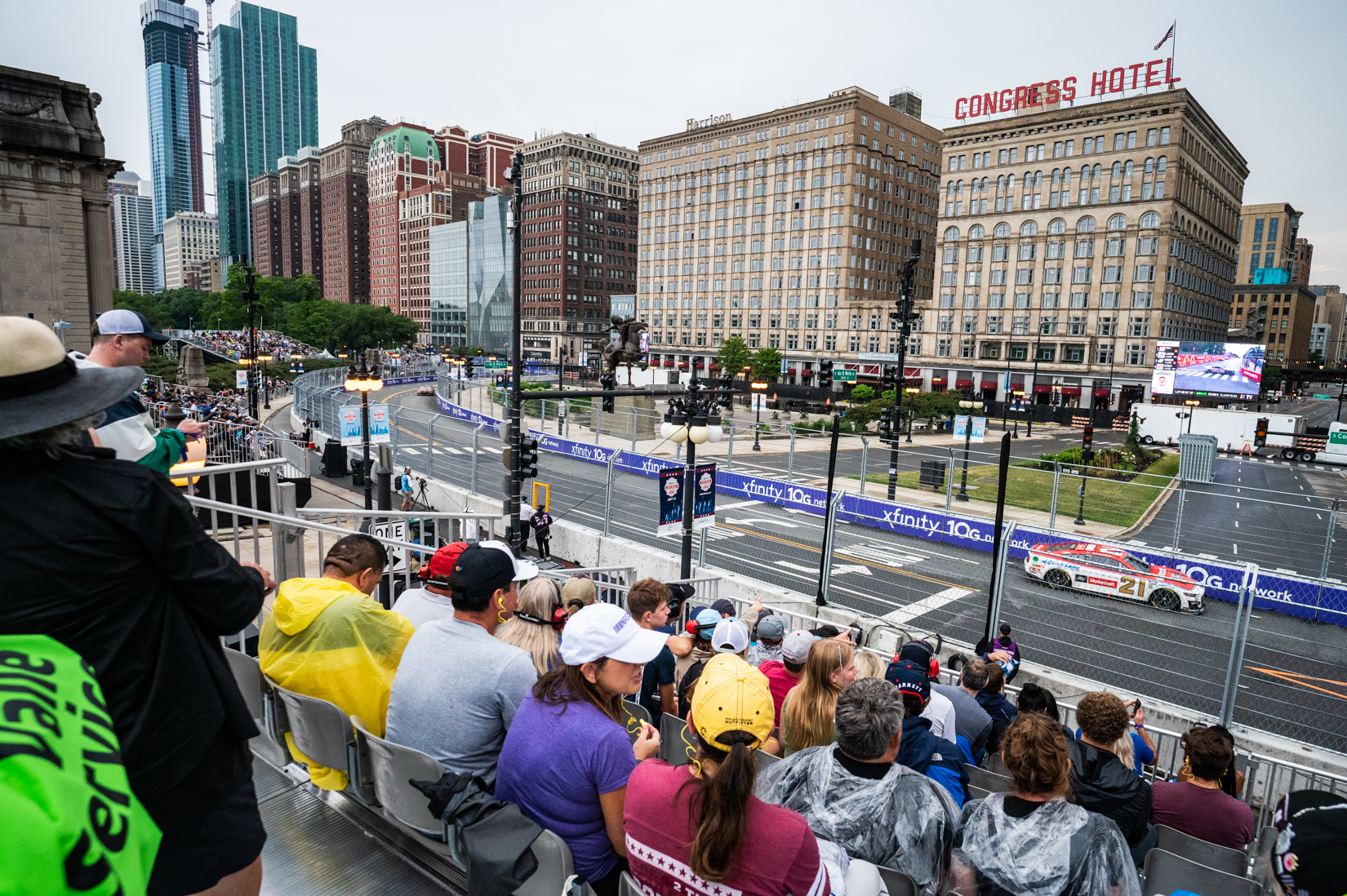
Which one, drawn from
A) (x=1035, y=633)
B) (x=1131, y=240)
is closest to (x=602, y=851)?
(x=1035, y=633)

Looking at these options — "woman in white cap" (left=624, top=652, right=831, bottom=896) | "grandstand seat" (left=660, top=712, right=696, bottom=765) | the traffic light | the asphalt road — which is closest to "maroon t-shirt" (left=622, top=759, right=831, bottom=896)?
"woman in white cap" (left=624, top=652, right=831, bottom=896)

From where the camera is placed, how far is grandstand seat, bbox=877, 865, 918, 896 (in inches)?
130

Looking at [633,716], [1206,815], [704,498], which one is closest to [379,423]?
[704,498]

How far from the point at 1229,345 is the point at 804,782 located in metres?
71.7

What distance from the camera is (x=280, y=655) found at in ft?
13.6

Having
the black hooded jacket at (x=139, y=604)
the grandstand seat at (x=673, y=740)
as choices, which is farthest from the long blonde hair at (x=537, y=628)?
the black hooded jacket at (x=139, y=604)

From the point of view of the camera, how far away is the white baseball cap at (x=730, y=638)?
555 cm

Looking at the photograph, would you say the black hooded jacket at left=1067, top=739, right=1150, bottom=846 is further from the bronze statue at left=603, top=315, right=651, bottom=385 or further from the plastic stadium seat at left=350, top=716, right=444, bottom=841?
the bronze statue at left=603, top=315, right=651, bottom=385

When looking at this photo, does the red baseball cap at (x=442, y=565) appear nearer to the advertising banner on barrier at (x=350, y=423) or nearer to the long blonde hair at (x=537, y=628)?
the long blonde hair at (x=537, y=628)

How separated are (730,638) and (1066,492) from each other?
55.3 ft

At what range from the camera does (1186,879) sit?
405 centimetres

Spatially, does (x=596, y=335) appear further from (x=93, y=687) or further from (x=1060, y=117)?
(x=93, y=687)

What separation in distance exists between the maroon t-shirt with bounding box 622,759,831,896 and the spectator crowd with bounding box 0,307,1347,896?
1 cm

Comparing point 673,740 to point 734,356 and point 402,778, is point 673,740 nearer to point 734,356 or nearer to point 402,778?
point 402,778
